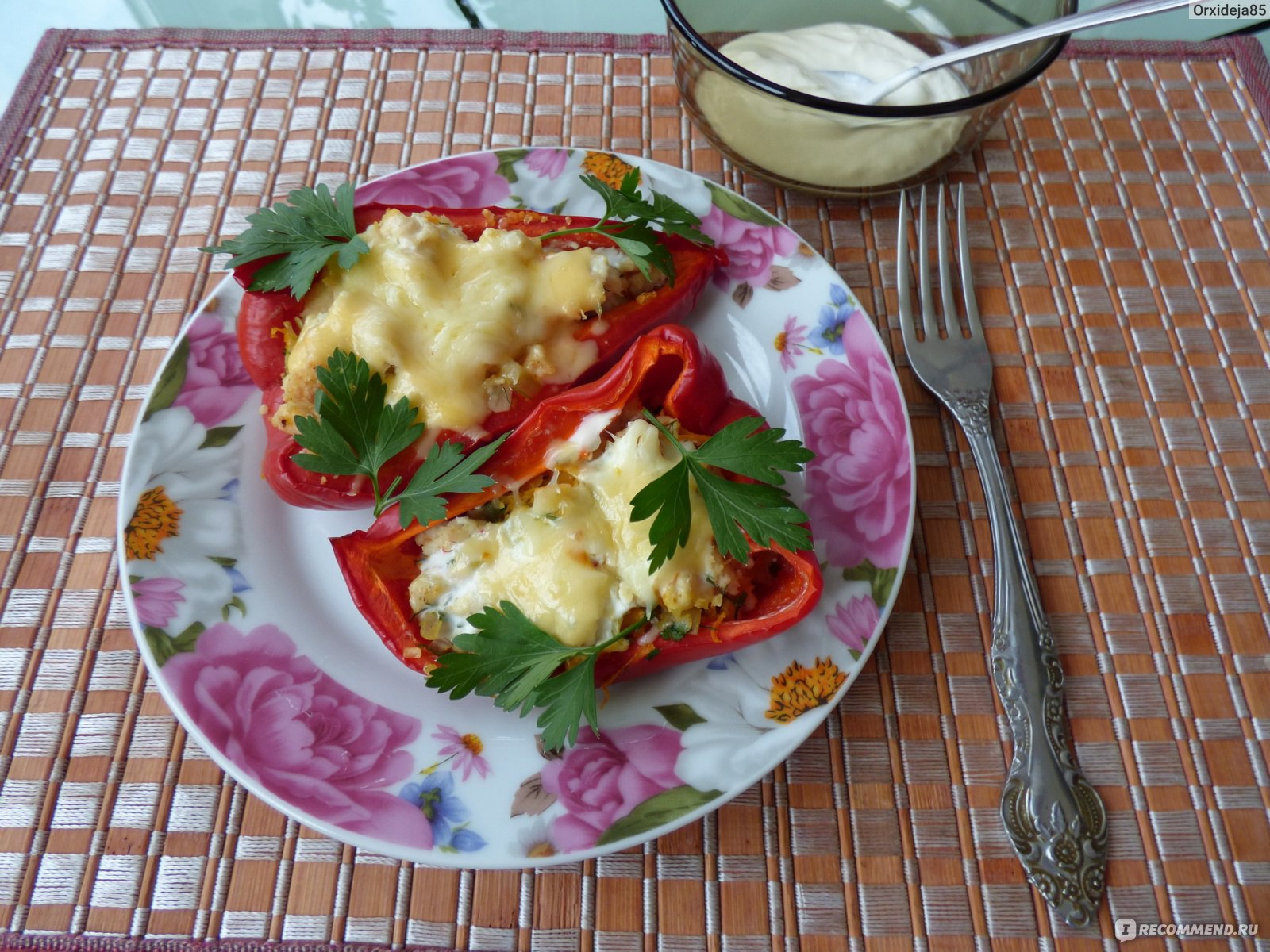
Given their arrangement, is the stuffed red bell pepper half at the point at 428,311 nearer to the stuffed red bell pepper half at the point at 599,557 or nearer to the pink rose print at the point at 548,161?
the stuffed red bell pepper half at the point at 599,557

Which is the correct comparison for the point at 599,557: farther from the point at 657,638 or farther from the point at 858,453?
the point at 858,453

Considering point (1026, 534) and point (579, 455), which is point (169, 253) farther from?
point (1026, 534)

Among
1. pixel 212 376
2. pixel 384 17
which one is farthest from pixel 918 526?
pixel 384 17

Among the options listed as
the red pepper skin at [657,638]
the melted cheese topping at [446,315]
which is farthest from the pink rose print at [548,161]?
the red pepper skin at [657,638]

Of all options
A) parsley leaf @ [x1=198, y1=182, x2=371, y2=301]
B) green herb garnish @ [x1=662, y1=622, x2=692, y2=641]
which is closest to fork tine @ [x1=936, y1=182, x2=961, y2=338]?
green herb garnish @ [x1=662, y1=622, x2=692, y2=641]

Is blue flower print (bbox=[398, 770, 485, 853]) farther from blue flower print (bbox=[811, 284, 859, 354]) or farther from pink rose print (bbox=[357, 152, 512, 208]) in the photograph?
pink rose print (bbox=[357, 152, 512, 208])

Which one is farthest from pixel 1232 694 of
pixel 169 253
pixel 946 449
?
pixel 169 253
